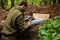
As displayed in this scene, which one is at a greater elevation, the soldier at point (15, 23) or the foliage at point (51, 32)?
the foliage at point (51, 32)

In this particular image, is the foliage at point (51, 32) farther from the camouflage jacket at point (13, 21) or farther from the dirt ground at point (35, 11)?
the dirt ground at point (35, 11)

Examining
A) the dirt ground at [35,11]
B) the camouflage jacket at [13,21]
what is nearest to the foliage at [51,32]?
the camouflage jacket at [13,21]

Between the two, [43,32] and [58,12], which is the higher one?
[43,32]

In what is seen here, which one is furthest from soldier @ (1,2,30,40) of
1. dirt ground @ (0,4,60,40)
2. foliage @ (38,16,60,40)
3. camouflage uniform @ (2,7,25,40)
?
foliage @ (38,16,60,40)

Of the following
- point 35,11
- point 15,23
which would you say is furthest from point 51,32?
point 35,11

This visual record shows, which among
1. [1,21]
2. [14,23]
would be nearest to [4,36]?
[14,23]

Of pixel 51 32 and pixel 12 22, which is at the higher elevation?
pixel 51 32

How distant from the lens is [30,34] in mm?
9031

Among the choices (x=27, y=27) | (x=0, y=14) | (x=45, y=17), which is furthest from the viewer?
(x=0, y=14)

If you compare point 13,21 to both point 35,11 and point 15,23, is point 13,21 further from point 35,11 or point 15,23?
point 35,11

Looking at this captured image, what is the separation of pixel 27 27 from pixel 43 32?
103 inches

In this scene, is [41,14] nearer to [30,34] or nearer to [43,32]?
[30,34]

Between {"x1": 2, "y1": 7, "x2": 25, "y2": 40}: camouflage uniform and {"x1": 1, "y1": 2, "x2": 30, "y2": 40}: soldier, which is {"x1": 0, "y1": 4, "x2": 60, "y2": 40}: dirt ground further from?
{"x1": 2, "y1": 7, "x2": 25, "y2": 40}: camouflage uniform

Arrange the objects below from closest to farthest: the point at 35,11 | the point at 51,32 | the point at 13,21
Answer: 1. the point at 51,32
2. the point at 13,21
3. the point at 35,11
